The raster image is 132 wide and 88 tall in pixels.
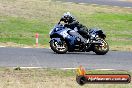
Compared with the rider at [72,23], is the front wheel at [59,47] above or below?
below

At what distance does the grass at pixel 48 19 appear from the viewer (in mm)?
27016

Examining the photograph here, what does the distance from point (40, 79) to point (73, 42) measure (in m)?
6.80

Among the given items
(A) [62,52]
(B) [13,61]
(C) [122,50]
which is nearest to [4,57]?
(B) [13,61]

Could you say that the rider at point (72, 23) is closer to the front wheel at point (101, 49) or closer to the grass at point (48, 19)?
the front wheel at point (101, 49)

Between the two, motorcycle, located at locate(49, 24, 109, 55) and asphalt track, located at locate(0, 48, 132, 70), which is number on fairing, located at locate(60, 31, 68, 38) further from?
asphalt track, located at locate(0, 48, 132, 70)

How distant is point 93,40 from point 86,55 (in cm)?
67

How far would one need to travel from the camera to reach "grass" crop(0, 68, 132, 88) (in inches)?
506

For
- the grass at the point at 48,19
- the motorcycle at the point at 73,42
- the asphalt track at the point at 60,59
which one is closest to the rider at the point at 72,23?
the motorcycle at the point at 73,42

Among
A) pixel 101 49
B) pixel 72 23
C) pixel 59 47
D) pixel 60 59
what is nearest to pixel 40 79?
pixel 60 59

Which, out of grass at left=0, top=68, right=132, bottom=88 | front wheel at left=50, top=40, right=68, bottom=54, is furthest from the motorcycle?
grass at left=0, top=68, right=132, bottom=88

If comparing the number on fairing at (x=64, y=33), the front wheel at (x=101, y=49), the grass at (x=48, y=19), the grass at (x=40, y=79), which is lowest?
the grass at (x=48, y=19)

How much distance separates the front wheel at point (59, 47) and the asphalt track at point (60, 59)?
0.21m

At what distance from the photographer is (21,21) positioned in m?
34.3

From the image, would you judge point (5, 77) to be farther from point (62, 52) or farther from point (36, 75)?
point (62, 52)
